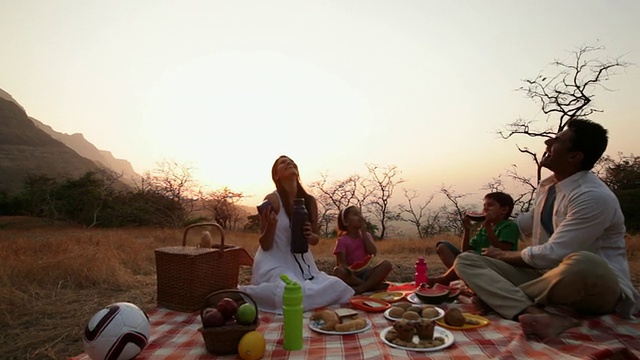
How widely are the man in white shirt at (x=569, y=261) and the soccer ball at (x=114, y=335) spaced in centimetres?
229

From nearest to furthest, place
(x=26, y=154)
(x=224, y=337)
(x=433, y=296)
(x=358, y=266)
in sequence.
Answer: (x=224, y=337) < (x=433, y=296) < (x=358, y=266) < (x=26, y=154)

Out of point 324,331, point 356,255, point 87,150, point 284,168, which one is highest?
point 87,150

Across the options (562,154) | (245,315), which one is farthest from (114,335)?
(562,154)

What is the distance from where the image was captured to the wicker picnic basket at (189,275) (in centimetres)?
371

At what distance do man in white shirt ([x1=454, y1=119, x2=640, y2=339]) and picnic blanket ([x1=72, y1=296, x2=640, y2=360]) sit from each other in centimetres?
11

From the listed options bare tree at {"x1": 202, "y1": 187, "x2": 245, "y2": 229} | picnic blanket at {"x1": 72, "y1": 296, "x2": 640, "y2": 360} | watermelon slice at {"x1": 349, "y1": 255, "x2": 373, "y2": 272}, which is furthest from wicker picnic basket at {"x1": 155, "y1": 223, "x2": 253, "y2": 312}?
bare tree at {"x1": 202, "y1": 187, "x2": 245, "y2": 229}

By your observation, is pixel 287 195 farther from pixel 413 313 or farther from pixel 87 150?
pixel 87 150

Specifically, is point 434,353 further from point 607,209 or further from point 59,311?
point 59,311

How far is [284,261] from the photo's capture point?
4059mm

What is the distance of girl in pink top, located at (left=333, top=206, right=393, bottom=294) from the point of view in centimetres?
440

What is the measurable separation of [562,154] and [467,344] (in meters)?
1.62

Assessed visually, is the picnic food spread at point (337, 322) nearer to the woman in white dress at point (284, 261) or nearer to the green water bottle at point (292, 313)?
the green water bottle at point (292, 313)

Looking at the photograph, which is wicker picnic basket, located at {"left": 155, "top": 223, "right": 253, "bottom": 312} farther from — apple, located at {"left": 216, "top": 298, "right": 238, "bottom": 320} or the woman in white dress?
apple, located at {"left": 216, "top": 298, "right": 238, "bottom": 320}

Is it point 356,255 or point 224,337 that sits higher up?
point 356,255
